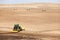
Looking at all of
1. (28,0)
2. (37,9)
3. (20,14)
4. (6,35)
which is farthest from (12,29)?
(28,0)

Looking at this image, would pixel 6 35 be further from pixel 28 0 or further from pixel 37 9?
pixel 28 0

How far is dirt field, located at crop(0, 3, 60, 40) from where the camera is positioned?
69 centimetres

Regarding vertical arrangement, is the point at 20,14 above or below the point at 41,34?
above

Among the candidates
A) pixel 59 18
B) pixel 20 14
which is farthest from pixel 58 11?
pixel 20 14

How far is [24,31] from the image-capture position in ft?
2.35

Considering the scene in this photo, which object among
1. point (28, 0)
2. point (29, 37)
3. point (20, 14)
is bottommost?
point (29, 37)

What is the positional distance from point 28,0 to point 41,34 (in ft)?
1.89

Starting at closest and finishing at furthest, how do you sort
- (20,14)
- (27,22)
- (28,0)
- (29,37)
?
1. (29,37)
2. (27,22)
3. (20,14)
4. (28,0)

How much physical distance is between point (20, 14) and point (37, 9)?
0.42 feet

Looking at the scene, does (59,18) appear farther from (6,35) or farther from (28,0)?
(28,0)

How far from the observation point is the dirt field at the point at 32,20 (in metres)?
0.69

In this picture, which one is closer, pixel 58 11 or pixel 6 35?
pixel 6 35

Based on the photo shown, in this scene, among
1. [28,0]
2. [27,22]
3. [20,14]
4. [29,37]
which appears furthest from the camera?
[28,0]

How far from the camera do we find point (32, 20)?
0.82 meters
